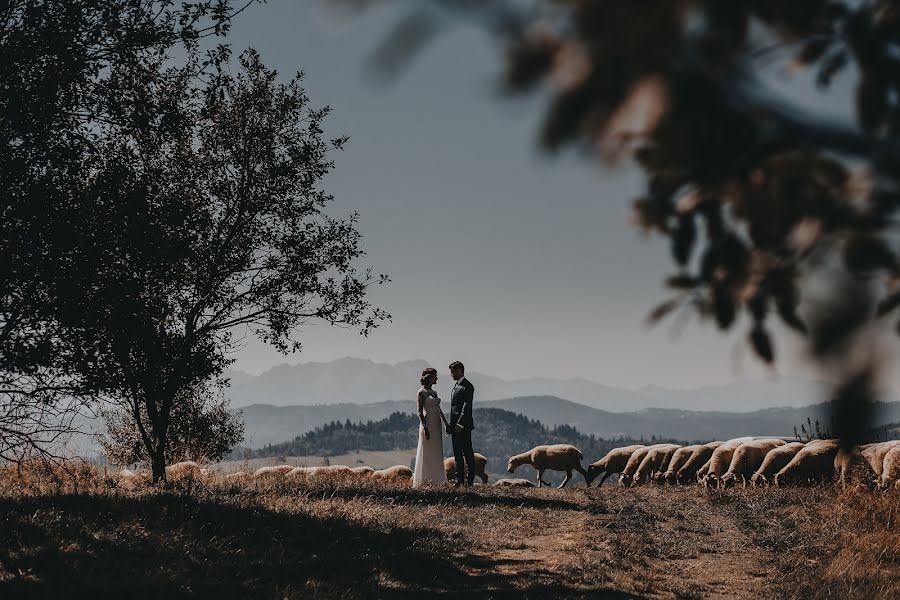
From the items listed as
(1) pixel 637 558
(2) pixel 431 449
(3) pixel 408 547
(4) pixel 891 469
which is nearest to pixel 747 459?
(4) pixel 891 469

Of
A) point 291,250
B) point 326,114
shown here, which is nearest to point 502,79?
point 291,250

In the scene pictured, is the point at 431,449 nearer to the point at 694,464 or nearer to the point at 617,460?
the point at 694,464

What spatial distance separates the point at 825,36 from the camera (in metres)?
2.28

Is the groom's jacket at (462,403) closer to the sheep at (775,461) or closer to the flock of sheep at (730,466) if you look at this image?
the flock of sheep at (730,466)

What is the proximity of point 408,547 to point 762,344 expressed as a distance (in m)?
8.16

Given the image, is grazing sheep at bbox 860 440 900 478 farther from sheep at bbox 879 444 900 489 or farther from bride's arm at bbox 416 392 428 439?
bride's arm at bbox 416 392 428 439

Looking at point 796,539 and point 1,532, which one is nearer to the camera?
point 1,532

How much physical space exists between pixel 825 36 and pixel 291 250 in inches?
649

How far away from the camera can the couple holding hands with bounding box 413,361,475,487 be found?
17391 mm

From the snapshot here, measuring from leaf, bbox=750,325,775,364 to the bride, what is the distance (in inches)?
619

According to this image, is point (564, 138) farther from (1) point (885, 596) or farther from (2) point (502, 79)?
(1) point (885, 596)

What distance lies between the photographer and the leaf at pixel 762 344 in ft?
7.41

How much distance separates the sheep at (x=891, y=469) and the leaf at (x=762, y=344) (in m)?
14.1

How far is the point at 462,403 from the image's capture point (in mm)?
17438
